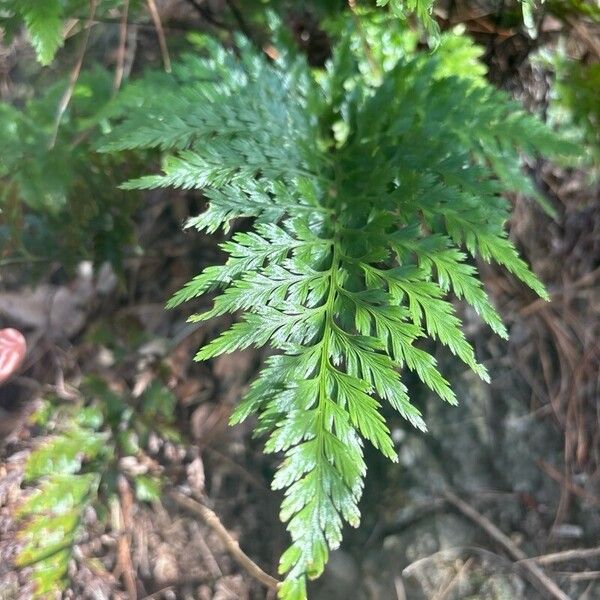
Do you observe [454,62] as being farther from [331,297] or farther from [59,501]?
[59,501]

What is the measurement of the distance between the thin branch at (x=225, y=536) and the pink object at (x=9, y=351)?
0.71 metres

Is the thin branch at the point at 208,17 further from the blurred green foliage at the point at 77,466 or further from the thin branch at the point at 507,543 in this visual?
the thin branch at the point at 507,543

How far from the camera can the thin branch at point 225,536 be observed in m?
2.00

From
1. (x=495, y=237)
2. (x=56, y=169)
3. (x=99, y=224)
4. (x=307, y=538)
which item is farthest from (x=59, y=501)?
(x=495, y=237)

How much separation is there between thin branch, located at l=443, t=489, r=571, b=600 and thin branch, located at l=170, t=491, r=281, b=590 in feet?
2.19

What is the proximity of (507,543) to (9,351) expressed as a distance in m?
1.74

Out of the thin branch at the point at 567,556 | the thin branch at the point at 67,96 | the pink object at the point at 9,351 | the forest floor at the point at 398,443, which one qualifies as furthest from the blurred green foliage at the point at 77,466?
the thin branch at the point at 567,556

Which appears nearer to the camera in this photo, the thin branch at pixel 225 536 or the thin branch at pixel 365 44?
the thin branch at pixel 365 44

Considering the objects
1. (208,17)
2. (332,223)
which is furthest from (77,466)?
(208,17)

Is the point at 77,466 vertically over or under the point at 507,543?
under

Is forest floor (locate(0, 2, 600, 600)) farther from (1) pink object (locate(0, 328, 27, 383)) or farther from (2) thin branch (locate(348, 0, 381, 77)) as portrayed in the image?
(2) thin branch (locate(348, 0, 381, 77))

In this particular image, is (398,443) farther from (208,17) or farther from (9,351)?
(208,17)

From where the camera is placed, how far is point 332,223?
1537 millimetres

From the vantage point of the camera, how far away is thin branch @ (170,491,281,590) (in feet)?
6.56
